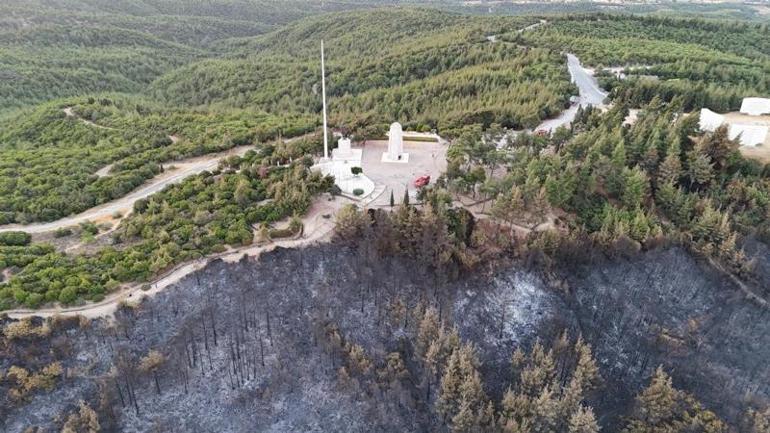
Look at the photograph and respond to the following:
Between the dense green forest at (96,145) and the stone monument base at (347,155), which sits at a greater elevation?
the stone monument base at (347,155)

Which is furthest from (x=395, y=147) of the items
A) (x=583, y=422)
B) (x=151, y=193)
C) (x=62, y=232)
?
(x=583, y=422)

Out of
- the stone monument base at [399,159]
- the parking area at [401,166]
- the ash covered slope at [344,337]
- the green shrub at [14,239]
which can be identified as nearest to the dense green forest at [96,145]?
the green shrub at [14,239]

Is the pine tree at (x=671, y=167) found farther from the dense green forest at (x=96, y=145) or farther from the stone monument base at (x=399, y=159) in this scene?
the dense green forest at (x=96, y=145)

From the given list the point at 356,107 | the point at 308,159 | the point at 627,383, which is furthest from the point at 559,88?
the point at 627,383

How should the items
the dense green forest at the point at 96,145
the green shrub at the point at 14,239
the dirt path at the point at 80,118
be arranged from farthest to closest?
the dirt path at the point at 80,118
the dense green forest at the point at 96,145
the green shrub at the point at 14,239

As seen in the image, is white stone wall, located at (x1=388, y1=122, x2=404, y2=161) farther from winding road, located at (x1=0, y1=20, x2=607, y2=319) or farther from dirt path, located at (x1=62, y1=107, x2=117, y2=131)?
dirt path, located at (x1=62, y1=107, x2=117, y2=131)

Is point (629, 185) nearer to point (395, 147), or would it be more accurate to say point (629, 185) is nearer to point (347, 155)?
point (395, 147)
